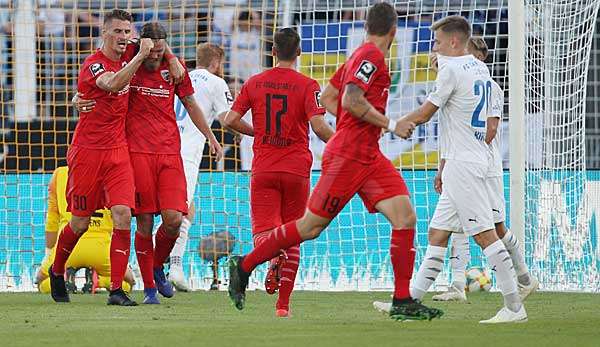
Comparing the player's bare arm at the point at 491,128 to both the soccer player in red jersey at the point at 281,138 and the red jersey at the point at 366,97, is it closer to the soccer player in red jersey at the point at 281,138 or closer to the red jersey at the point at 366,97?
the soccer player in red jersey at the point at 281,138

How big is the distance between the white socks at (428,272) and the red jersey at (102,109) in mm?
2513

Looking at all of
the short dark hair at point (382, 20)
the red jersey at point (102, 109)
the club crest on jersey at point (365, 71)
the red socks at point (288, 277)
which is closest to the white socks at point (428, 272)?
the red socks at point (288, 277)

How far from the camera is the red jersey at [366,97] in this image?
7859mm

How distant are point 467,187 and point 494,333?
1309 mm

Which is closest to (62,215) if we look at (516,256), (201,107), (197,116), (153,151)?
(201,107)

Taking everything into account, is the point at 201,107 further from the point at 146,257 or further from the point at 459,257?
the point at 459,257

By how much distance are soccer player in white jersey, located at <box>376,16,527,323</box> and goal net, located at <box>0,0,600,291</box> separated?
468cm

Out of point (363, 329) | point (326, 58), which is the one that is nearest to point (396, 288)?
point (363, 329)

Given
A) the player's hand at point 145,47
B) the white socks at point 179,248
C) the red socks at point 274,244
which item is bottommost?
the white socks at point 179,248

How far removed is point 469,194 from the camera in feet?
27.4

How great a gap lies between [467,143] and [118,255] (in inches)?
116

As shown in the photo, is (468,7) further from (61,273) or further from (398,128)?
(398,128)

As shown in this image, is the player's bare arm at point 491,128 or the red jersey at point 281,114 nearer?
the red jersey at point 281,114

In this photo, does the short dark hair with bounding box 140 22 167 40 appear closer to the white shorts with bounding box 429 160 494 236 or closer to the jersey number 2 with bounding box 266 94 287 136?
the jersey number 2 with bounding box 266 94 287 136
